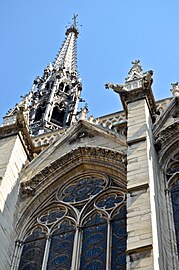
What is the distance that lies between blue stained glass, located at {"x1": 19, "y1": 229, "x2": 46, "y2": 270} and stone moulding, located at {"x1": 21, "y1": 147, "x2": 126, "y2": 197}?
1.10 m

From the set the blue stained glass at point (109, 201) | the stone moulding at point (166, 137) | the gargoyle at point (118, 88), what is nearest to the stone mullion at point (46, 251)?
the blue stained glass at point (109, 201)

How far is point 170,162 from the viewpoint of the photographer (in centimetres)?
1173

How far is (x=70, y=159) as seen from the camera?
13.0 metres

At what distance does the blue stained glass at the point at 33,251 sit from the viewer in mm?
10945

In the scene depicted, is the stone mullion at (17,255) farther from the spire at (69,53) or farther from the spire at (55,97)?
the spire at (69,53)

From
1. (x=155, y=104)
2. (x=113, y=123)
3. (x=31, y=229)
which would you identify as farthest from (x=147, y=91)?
(x=31, y=229)

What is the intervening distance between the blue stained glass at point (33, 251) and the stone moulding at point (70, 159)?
1104 mm

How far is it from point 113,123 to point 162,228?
472 cm

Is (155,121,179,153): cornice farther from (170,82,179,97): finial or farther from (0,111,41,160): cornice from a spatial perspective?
(0,111,41,160): cornice

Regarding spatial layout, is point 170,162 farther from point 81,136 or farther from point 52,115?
point 52,115

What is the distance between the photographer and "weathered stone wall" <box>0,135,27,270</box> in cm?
1097

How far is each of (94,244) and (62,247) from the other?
2.16 feet

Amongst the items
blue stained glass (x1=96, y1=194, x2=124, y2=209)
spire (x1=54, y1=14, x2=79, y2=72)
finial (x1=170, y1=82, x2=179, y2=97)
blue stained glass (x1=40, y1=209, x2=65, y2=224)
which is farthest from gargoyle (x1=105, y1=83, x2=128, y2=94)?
spire (x1=54, y1=14, x2=79, y2=72)

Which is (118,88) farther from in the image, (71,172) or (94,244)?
(94,244)
